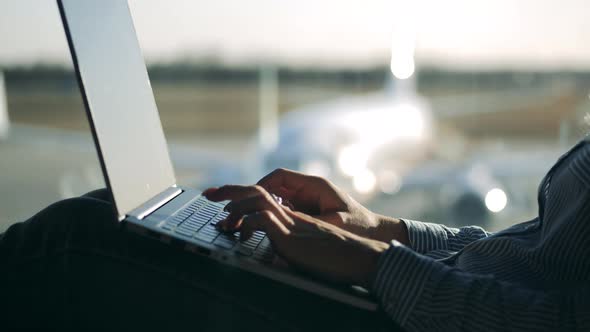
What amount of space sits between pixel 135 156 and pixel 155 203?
2.2 inches

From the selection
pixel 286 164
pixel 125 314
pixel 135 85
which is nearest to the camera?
pixel 125 314

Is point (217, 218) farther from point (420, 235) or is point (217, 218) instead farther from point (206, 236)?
point (420, 235)

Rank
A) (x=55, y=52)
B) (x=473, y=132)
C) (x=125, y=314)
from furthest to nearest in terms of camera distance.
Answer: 1. (x=473, y=132)
2. (x=55, y=52)
3. (x=125, y=314)

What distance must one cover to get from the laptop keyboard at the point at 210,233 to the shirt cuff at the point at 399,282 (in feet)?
0.34

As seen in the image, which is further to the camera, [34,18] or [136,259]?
[34,18]

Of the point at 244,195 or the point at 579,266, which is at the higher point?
the point at 244,195

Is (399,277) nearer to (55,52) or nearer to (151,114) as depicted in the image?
(151,114)

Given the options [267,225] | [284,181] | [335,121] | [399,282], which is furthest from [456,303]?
[335,121]

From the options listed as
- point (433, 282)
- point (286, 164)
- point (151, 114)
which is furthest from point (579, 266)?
point (286, 164)

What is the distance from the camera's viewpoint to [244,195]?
578mm

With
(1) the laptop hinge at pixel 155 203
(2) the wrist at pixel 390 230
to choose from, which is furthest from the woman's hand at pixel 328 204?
(1) the laptop hinge at pixel 155 203

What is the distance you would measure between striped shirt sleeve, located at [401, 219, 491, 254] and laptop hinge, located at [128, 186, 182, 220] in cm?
28

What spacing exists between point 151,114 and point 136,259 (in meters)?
0.29

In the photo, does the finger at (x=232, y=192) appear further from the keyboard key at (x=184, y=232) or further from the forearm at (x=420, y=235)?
the forearm at (x=420, y=235)
